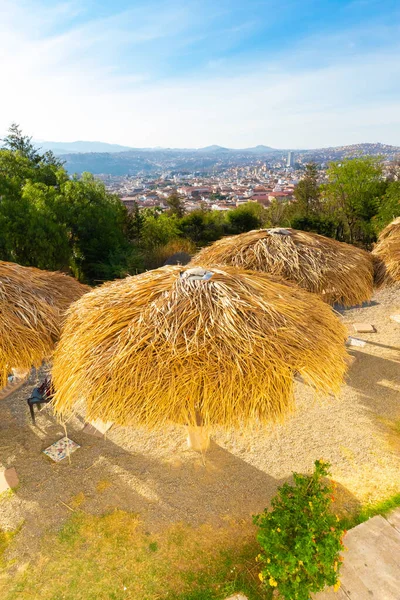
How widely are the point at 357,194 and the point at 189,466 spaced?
803 inches

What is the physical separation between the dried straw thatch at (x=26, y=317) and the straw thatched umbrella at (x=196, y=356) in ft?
2.57

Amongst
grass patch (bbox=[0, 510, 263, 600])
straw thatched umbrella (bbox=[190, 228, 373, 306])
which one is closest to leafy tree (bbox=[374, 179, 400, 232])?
straw thatched umbrella (bbox=[190, 228, 373, 306])

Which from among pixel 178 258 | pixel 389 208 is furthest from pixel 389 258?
pixel 389 208

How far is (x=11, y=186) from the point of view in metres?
12.4

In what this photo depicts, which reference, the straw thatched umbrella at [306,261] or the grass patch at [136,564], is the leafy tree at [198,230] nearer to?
the straw thatched umbrella at [306,261]

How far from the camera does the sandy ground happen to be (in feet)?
15.1

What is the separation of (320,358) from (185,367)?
157 cm

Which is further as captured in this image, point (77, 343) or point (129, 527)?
point (129, 527)

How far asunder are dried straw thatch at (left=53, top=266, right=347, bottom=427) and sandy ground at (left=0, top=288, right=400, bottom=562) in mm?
1902

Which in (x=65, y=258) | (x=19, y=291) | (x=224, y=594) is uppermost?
(x=19, y=291)

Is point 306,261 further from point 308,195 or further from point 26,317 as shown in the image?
point 308,195

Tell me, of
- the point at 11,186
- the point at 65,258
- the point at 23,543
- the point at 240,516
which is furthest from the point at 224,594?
the point at 11,186

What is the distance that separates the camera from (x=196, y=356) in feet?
10.9

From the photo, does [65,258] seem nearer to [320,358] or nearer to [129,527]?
[129,527]
